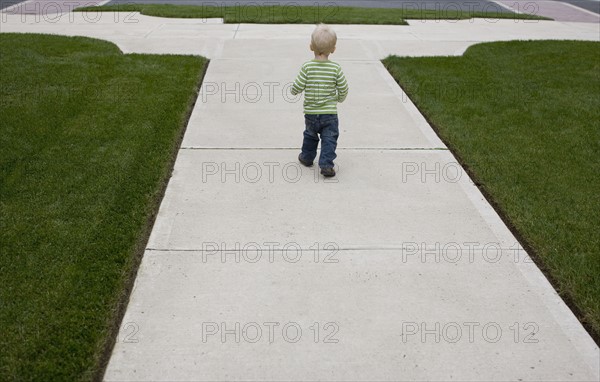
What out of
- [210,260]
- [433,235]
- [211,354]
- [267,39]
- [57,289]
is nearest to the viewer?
[211,354]

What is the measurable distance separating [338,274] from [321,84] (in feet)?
6.21

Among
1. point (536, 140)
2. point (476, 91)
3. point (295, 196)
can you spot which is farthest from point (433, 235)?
point (476, 91)

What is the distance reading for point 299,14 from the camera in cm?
1348

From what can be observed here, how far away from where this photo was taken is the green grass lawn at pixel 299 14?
41.8 feet

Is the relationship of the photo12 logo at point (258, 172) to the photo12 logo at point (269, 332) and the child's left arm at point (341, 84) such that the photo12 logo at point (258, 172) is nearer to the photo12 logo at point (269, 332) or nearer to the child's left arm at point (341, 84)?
the child's left arm at point (341, 84)

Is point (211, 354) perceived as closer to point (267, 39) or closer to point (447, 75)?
point (447, 75)

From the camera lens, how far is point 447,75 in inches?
338

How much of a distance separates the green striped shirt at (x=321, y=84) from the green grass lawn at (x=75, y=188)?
1.35 m

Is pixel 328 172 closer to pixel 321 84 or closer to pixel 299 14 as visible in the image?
pixel 321 84

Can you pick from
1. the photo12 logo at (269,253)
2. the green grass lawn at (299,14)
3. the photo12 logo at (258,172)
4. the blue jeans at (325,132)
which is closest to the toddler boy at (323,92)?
the blue jeans at (325,132)

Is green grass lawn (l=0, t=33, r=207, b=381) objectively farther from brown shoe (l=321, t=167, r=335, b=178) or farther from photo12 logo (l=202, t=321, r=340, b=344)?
brown shoe (l=321, t=167, r=335, b=178)

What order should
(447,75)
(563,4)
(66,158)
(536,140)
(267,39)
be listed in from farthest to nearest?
1. (563,4)
2. (267,39)
3. (447,75)
4. (536,140)
5. (66,158)

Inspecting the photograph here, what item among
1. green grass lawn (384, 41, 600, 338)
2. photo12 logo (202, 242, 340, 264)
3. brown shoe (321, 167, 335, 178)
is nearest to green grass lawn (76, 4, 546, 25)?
green grass lawn (384, 41, 600, 338)

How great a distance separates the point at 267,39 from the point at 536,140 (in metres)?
5.85
